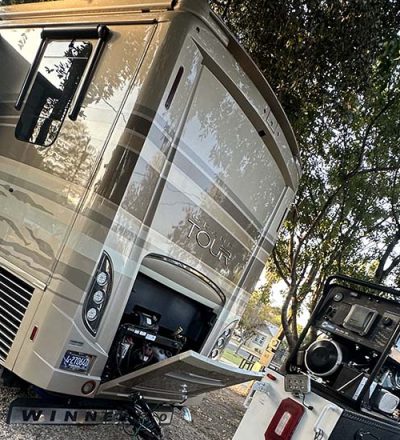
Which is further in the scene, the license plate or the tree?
the tree

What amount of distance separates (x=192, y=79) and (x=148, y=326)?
195 cm

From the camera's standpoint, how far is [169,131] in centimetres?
321

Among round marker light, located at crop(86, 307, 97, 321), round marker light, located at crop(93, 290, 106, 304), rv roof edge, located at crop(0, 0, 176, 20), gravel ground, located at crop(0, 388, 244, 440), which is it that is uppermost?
rv roof edge, located at crop(0, 0, 176, 20)

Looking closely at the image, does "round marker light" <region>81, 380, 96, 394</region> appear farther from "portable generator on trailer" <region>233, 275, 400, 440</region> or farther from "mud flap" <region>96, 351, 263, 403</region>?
"portable generator on trailer" <region>233, 275, 400, 440</region>

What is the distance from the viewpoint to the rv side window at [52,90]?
3.56 meters

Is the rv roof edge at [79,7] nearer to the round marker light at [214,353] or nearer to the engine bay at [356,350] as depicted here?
the engine bay at [356,350]

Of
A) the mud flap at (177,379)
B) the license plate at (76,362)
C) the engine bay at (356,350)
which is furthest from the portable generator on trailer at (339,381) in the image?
the license plate at (76,362)

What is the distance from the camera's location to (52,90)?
3709 millimetres

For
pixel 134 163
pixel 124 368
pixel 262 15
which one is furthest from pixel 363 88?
pixel 124 368

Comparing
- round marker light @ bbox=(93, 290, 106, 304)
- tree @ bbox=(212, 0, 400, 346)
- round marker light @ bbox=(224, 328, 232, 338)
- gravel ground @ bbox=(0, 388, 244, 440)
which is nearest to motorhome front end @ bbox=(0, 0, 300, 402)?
round marker light @ bbox=(93, 290, 106, 304)

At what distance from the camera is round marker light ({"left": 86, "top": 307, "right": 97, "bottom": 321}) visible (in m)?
2.97

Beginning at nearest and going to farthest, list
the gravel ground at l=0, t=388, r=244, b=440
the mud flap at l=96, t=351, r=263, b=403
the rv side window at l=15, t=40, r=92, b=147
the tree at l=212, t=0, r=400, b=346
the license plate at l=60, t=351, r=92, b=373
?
the license plate at l=60, t=351, r=92, b=373, the gravel ground at l=0, t=388, r=244, b=440, the mud flap at l=96, t=351, r=263, b=403, the rv side window at l=15, t=40, r=92, b=147, the tree at l=212, t=0, r=400, b=346

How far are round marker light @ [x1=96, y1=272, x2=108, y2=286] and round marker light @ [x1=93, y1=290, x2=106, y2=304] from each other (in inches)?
2.2

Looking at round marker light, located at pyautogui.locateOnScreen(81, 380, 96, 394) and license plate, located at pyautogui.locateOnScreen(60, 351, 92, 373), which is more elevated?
license plate, located at pyautogui.locateOnScreen(60, 351, 92, 373)
